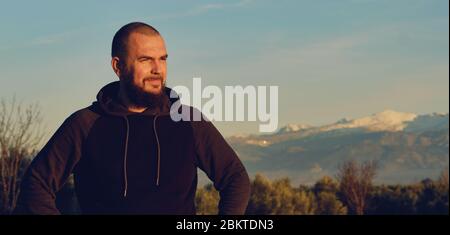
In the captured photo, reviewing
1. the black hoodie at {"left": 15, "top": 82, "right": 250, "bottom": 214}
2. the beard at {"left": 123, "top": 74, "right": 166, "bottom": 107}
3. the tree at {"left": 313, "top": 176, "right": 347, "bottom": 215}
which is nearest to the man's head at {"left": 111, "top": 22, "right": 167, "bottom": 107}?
the beard at {"left": 123, "top": 74, "right": 166, "bottom": 107}

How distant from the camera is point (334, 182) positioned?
34281 mm

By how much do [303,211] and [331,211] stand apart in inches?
56.6

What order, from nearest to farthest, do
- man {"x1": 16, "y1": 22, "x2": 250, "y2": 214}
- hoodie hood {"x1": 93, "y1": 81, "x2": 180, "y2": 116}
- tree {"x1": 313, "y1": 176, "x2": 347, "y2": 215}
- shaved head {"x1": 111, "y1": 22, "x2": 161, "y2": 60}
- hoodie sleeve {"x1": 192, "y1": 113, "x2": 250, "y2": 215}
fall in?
shaved head {"x1": 111, "y1": 22, "x2": 161, "y2": 60}, man {"x1": 16, "y1": 22, "x2": 250, "y2": 214}, hoodie sleeve {"x1": 192, "y1": 113, "x2": 250, "y2": 215}, hoodie hood {"x1": 93, "y1": 81, "x2": 180, "y2": 116}, tree {"x1": 313, "y1": 176, "x2": 347, "y2": 215}

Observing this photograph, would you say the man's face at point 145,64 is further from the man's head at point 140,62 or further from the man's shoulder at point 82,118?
the man's shoulder at point 82,118

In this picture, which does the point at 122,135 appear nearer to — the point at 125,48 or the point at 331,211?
the point at 125,48

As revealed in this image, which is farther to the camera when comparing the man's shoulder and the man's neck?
the man's neck

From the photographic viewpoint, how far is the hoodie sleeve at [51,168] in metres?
8.78

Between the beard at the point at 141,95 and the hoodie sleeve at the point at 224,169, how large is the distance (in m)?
0.70

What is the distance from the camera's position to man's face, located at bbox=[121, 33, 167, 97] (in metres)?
8.79

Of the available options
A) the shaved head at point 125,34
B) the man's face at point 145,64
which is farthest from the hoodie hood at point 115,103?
the shaved head at point 125,34

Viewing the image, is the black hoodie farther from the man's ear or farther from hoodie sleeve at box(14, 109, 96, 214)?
the man's ear

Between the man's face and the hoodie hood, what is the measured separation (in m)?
0.23

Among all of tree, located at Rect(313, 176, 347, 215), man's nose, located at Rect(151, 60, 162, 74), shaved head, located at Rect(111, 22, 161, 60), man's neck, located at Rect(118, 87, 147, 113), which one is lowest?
tree, located at Rect(313, 176, 347, 215)
